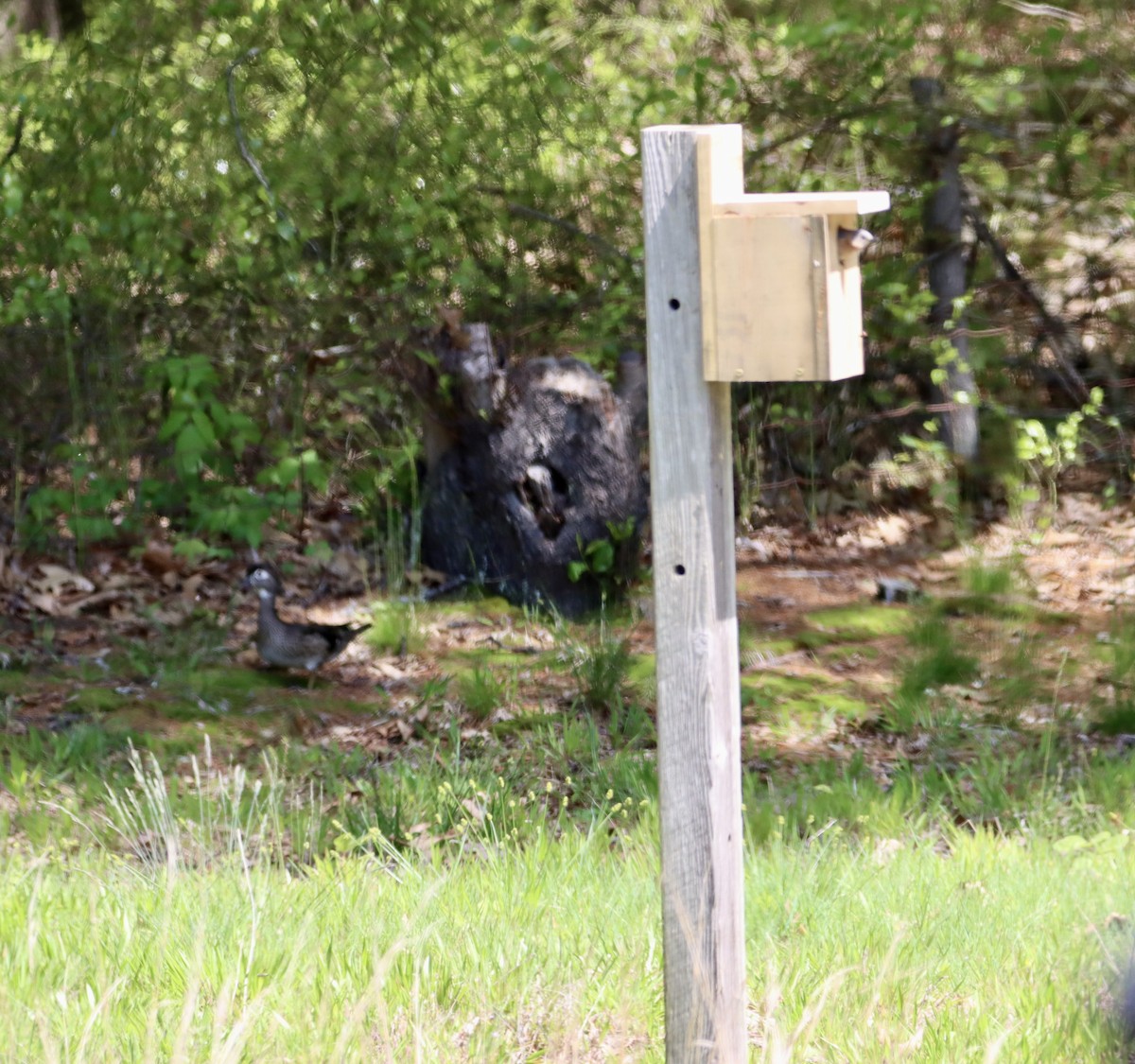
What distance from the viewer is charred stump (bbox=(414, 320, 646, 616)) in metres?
7.07

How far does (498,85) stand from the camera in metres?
7.39

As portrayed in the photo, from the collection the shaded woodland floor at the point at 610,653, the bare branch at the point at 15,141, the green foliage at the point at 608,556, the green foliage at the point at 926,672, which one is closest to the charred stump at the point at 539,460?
the green foliage at the point at 608,556

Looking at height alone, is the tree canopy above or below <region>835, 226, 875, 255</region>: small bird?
above

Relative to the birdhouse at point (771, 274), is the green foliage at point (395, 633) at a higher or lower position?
lower

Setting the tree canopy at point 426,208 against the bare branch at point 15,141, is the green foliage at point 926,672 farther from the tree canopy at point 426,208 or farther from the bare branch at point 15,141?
the bare branch at point 15,141

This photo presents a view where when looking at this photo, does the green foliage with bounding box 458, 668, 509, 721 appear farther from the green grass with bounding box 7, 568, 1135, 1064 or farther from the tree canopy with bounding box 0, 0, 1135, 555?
the tree canopy with bounding box 0, 0, 1135, 555

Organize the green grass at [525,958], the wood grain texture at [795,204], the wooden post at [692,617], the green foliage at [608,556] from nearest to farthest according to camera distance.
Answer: the wood grain texture at [795,204], the wooden post at [692,617], the green grass at [525,958], the green foliage at [608,556]

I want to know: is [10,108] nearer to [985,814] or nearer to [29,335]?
[29,335]

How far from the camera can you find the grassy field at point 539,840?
2662 mm

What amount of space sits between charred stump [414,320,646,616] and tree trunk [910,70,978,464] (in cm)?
225

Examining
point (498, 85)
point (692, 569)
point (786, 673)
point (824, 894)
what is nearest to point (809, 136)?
point (498, 85)

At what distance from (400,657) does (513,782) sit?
5.70ft

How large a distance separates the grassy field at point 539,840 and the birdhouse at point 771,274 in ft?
→ 3.43

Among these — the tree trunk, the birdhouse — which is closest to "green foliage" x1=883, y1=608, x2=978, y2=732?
the tree trunk
